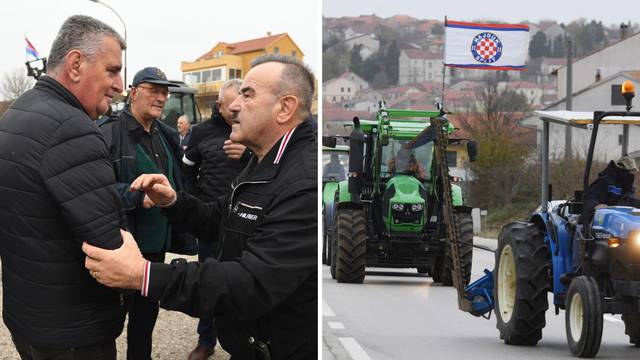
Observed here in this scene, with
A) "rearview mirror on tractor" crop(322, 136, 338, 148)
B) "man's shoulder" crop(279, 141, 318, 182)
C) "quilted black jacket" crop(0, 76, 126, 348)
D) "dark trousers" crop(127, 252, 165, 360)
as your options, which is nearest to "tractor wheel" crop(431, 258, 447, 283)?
"rearview mirror on tractor" crop(322, 136, 338, 148)

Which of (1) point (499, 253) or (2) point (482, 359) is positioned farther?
(1) point (499, 253)

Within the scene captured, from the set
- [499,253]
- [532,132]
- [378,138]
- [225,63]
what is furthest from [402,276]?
[225,63]

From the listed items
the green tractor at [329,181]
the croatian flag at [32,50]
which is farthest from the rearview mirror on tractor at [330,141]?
the croatian flag at [32,50]

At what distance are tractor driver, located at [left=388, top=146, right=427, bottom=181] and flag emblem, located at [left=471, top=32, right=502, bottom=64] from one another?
1520 millimetres

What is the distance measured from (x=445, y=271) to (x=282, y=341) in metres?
12.4

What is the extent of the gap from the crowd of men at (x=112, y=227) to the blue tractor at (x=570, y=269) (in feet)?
16.1

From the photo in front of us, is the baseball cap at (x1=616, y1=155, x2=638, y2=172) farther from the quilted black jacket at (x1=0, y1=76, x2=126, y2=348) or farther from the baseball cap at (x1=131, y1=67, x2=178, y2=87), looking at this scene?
the quilted black jacket at (x1=0, y1=76, x2=126, y2=348)

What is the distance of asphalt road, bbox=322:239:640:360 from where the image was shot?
8.48 m

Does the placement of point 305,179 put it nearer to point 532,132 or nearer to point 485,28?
point 485,28

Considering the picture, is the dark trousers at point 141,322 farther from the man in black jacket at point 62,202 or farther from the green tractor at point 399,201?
the green tractor at point 399,201

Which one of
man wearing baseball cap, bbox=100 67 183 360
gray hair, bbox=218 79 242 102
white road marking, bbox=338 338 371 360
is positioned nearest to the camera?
man wearing baseball cap, bbox=100 67 183 360

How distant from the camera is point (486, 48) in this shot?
1582 cm

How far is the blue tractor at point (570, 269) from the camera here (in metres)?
7.91

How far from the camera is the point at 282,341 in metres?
3.27
